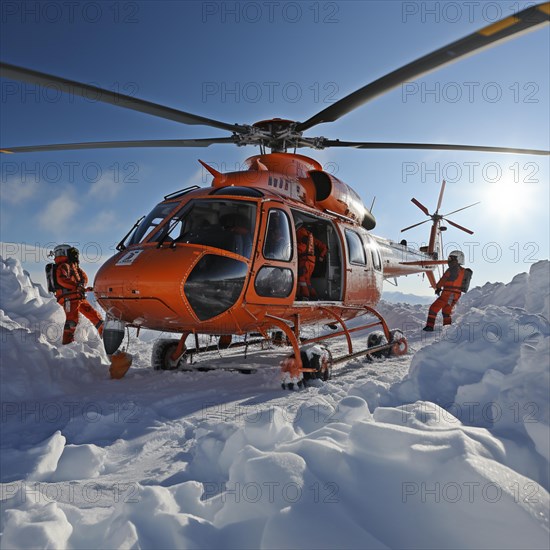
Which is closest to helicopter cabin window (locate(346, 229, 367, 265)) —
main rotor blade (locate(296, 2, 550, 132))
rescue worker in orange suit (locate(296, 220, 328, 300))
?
rescue worker in orange suit (locate(296, 220, 328, 300))

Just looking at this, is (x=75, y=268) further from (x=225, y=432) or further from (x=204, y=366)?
(x=225, y=432)

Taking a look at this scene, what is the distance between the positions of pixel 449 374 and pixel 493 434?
145cm

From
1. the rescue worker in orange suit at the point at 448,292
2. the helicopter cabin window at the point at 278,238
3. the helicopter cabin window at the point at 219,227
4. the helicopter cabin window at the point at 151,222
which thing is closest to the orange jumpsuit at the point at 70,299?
the helicopter cabin window at the point at 151,222

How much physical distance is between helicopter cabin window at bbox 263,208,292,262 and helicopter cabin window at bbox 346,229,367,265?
64.0 inches

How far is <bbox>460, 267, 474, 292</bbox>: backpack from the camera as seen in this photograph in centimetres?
1033

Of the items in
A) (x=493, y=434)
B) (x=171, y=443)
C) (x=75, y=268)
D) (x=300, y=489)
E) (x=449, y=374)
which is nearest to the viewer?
(x=300, y=489)

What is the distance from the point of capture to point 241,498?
1.62m

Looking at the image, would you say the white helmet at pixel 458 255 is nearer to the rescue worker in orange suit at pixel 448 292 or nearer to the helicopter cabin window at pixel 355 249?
the rescue worker in orange suit at pixel 448 292

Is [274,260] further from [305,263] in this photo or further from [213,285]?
[305,263]

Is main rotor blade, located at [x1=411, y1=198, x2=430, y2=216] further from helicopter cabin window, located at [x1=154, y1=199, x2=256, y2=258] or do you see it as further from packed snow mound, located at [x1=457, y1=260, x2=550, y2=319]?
helicopter cabin window, located at [x1=154, y1=199, x2=256, y2=258]

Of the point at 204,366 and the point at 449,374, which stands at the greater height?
the point at 449,374

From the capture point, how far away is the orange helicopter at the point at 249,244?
14.8 ft

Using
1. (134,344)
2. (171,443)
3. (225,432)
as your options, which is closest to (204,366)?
(171,443)

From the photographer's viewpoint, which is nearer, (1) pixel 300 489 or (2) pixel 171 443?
(1) pixel 300 489
